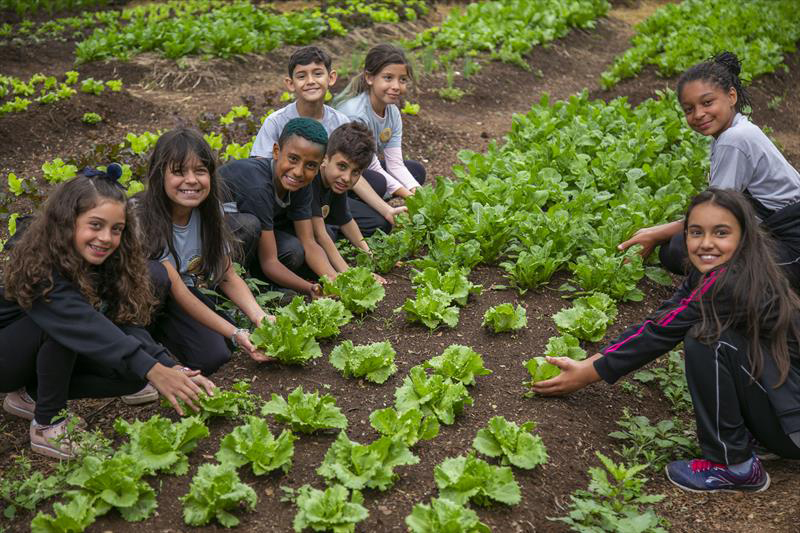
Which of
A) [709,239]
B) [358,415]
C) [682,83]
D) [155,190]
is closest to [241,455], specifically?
[358,415]

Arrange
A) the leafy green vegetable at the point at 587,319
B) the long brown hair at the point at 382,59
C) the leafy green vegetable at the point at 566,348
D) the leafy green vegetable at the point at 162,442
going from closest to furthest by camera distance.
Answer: the leafy green vegetable at the point at 162,442
the leafy green vegetable at the point at 566,348
the leafy green vegetable at the point at 587,319
the long brown hair at the point at 382,59

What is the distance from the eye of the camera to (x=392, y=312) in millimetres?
4961

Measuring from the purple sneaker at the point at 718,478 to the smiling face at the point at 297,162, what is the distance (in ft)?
8.51

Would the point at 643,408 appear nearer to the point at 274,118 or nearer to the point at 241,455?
the point at 241,455

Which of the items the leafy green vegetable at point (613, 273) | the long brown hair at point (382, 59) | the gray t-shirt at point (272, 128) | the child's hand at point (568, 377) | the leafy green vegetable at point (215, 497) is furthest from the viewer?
the long brown hair at point (382, 59)

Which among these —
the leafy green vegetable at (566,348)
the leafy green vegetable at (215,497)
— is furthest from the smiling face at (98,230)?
the leafy green vegetable at (566,348)

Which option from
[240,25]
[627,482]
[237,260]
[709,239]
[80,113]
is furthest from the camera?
[240,25]

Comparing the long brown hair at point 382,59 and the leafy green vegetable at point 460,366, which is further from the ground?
the long brown hair at point 382,59

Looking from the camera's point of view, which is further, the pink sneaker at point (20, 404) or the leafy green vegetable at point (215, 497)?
the pink sneaker at point (20, 404)

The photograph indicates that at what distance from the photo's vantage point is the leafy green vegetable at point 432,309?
462 centimetres

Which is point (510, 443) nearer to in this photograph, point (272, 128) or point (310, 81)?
point (272, 128)

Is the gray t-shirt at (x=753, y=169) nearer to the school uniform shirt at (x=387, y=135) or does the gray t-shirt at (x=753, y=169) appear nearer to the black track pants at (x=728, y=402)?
the black track pants at (x=728, y=402)

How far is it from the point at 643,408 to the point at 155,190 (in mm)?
2773

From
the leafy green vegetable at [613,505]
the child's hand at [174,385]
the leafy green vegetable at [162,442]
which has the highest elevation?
the child's hand at [174,385]
